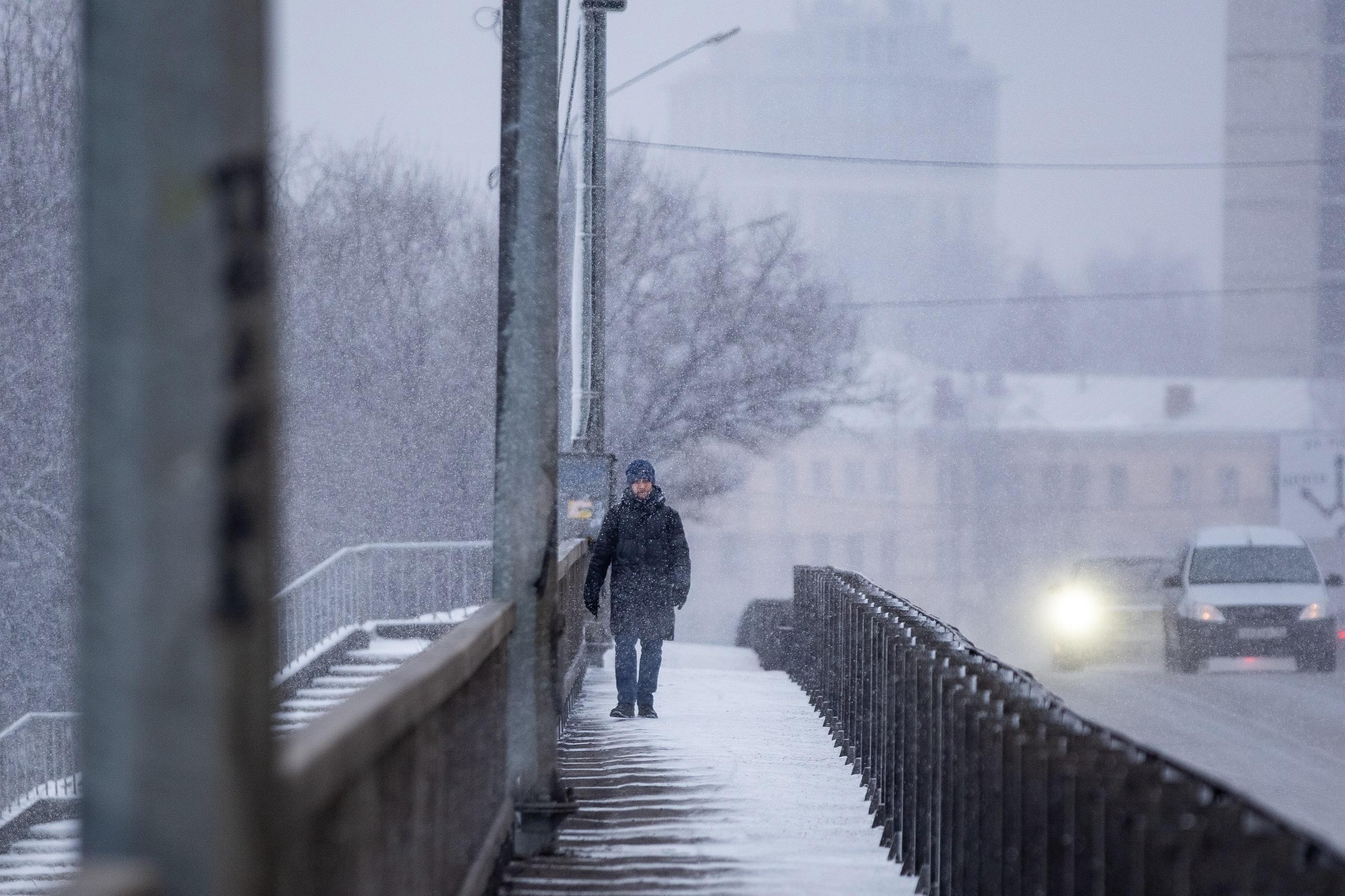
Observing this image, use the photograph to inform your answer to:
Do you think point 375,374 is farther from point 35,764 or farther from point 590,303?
point 590,303

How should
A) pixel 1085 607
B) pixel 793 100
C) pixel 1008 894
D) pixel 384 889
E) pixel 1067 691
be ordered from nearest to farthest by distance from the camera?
pixel 384 889, pixel 1008 894, pixel 1067 691, pixel 1085 607, pixel 793 100

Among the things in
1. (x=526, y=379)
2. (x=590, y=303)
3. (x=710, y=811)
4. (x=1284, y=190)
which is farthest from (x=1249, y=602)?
(x=1284, y=190)

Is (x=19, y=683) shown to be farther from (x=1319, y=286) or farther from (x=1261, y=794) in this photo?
(x=1319, y=286)

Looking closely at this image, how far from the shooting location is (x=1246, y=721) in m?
18.5

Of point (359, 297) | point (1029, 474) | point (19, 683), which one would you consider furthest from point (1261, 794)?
point (1029, 474)

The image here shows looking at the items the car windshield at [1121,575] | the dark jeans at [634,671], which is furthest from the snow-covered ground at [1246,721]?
the dark jeans at [634,671]

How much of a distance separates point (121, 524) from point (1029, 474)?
78.5m

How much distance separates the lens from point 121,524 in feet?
8.59

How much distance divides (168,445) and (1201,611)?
21698 millimetres

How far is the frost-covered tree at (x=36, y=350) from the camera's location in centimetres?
3070

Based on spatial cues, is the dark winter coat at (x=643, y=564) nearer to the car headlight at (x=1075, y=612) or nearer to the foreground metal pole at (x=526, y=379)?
the foreground metal pole at (x=526, y=379)

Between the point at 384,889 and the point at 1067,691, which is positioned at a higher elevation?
the point at 384,889

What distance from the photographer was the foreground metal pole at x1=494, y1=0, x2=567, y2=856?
770 centimetres

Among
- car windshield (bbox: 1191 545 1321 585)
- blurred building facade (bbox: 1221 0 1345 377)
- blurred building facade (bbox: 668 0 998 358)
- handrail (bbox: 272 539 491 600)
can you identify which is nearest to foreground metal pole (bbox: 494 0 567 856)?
handrail (bbox: 272 539 491 600)
